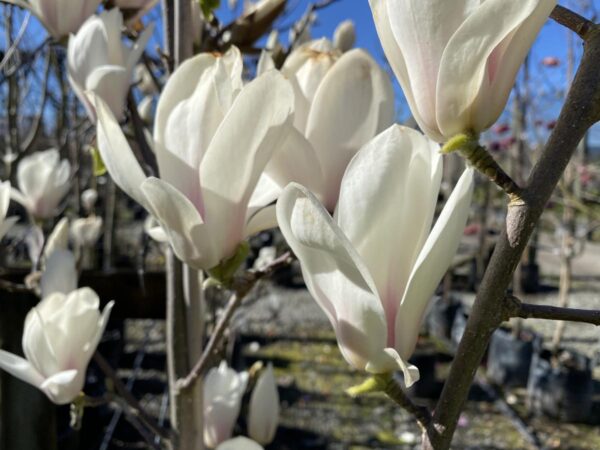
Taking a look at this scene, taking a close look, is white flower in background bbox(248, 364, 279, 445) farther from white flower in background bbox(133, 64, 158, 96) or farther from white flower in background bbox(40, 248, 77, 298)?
white flower in background bbox(133, 64, 158, 96)

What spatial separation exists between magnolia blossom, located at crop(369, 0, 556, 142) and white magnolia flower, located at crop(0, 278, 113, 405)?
33 centimetres

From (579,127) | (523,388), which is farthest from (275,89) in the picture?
(523,388)

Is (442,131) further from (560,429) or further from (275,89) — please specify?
(560,429)

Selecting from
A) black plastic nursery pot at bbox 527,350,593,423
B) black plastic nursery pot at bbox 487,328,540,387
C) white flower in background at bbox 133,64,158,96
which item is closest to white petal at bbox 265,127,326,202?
white flower in background at bbox 133,64,158,96

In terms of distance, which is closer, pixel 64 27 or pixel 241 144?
pixel 241 144

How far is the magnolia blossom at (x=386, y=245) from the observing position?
0.85 feet

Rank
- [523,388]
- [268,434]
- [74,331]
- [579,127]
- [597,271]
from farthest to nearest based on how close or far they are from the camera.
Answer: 1. [597,271]
2. [523,388]
3. [268,434]
4. [74,331]
5. [579,127]

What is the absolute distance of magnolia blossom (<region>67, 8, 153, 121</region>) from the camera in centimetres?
50

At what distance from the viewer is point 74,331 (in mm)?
487

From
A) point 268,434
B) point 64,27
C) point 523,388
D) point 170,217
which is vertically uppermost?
→ point 64,27

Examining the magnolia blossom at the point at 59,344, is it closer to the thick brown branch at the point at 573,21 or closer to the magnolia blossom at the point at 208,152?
the magnolia blossom at the point at 208,152

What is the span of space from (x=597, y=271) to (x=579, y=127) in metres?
6.15

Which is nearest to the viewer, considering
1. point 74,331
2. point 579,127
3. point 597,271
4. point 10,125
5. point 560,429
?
point 579,127

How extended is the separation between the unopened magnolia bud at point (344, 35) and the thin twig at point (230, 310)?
48cm
